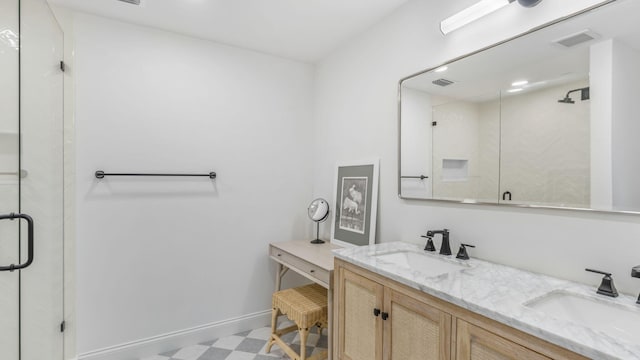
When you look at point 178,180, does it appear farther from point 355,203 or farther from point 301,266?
point 355,203

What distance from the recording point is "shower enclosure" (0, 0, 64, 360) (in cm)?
152

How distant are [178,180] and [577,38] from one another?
2.47 meters

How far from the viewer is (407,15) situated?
1.98 m

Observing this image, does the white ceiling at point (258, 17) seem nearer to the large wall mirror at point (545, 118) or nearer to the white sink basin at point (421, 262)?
the large wall mirror at point (545, 118)

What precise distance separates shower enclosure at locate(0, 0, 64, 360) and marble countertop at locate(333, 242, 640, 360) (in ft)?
5.42

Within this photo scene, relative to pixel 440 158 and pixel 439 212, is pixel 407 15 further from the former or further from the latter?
pixel 439 212

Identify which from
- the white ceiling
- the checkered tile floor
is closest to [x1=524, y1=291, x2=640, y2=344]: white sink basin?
the checkered tile floor

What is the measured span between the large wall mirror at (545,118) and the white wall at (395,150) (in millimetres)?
67

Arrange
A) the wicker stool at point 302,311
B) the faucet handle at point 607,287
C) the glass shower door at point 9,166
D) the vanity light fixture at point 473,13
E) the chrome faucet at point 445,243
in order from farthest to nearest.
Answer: the wicker stool at point 302,311 < the chrome faucet at point 445,243 < the glass shower door at point 9,166 < the vanity light fixture at point 473,13 < the faucet handle at point 607,287

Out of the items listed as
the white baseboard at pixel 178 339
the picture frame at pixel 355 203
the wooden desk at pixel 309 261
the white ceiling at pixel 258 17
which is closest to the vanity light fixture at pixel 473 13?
the white ceiling at pixel 258 17

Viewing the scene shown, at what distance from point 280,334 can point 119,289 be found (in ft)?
3.88

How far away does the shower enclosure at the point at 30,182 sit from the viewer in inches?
60.0

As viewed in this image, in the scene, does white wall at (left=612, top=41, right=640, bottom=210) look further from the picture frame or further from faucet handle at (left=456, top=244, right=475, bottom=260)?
the picture frame

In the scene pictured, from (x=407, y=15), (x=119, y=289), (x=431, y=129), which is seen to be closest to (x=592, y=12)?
(x=431, y=129)
